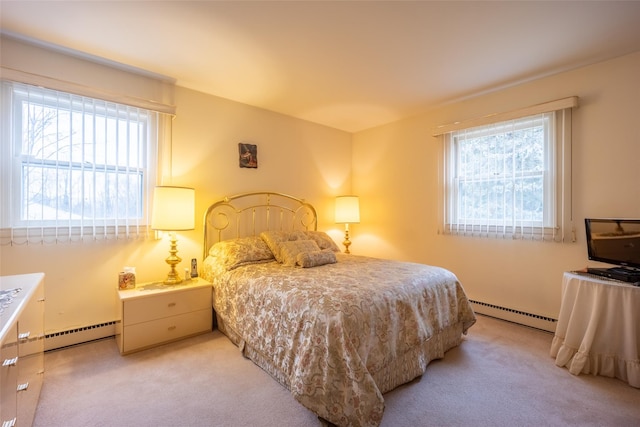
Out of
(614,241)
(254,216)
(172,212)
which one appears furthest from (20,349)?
(614,241)

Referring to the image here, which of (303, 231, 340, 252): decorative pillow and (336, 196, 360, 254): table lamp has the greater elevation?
(336, 196, 360, 254): table lamp

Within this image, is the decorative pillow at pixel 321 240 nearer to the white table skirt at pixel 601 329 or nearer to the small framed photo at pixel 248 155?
the small framed photo at pixel 248 155

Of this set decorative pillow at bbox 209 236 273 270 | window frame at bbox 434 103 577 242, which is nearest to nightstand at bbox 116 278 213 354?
decorative pillow at bbox 209 236 273 270

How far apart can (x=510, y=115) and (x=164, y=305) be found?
147 inches

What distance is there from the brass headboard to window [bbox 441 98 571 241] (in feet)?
6.11

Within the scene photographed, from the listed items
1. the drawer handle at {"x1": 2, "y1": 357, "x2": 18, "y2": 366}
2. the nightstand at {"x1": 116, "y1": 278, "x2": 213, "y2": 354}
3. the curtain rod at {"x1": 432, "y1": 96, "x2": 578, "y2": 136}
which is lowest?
the nightstand at {"x1": 116, "y1": 278, "x2": 213, "y2": 354}

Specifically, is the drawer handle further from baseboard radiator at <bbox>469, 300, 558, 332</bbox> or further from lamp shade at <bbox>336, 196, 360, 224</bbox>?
baseboard radiator at <bbox>469, 300, 558, 332</bbox>

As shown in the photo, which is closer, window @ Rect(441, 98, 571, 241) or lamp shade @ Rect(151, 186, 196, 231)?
lamp shade @ Rect(151, 186, 196, 231)

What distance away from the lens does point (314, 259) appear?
8.70 feet

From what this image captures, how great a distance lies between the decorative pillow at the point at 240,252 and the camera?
2.64 metres

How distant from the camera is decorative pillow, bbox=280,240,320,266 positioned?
2.71m

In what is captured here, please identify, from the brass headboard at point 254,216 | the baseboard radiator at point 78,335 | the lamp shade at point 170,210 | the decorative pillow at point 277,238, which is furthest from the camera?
the brass headboard at point 254,216

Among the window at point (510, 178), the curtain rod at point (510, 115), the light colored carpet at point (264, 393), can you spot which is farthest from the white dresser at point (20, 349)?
the curtain rod at point (510, 115)

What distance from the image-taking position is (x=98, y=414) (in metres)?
1.58
